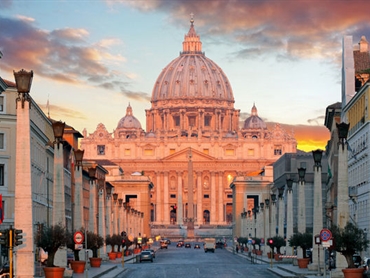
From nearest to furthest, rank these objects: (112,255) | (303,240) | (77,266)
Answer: (77,266) < (303,240) < (112,255)

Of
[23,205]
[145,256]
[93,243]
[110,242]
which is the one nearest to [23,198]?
[23,205]

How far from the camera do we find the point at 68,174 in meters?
112

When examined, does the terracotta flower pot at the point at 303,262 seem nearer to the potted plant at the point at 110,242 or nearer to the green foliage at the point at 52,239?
the green foliage at the point at 52,239

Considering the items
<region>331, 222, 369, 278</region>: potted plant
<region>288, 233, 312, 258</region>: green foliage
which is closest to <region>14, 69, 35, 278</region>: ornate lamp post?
<region>331, 222, 369, 278</region>: potted plant

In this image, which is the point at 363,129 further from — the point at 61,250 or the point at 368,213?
the point at 61,250

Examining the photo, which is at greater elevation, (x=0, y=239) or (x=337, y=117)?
(x=337, y=117)

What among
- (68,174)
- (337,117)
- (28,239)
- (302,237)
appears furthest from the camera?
(68,174)

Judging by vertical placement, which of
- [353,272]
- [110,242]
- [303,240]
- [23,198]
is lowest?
[353,272]

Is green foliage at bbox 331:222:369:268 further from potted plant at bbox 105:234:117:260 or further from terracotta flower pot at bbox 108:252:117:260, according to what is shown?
terracotta flower pot at bbox 108:252:117:260

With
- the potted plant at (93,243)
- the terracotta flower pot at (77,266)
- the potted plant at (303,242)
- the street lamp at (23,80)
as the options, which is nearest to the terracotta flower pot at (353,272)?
the street lamp at (23,80)

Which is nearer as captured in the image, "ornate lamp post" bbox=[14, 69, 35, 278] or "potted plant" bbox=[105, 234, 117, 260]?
"ornate lamp post" bbox=[14, 69, 35, 278]

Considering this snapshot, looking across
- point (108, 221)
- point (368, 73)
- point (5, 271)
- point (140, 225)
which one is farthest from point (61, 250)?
point (140, 225)

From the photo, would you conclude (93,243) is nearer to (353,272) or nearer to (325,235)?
(325,235)

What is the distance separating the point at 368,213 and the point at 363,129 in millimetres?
5062
